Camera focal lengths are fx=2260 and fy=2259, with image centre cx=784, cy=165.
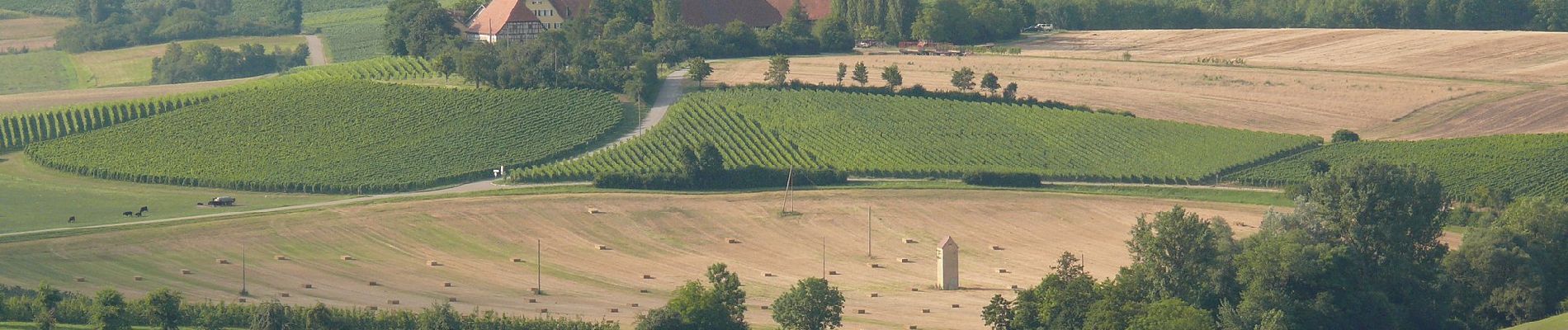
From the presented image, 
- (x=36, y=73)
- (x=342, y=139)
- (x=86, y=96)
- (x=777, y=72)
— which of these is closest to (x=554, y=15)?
(x=777, y=72)

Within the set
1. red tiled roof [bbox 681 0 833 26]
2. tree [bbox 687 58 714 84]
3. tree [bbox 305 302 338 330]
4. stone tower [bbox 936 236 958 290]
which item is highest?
red tiled roof [bbox 681 0 833 26]

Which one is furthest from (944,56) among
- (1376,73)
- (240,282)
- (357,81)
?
(240,282)

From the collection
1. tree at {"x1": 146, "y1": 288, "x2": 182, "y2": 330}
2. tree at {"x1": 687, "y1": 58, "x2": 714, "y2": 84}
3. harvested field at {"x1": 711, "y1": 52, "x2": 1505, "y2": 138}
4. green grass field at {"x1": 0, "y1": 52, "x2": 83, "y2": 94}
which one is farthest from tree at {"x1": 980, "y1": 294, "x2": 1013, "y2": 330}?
green grass field at {"x1": 0, "y1": 52, "x2": 83, "y2": 94}

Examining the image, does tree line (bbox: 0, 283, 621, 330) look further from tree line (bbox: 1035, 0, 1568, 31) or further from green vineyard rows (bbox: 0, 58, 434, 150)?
tree line (bbox: 1035, 0, 1568, 31)

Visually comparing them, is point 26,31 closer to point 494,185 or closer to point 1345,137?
point 494,185

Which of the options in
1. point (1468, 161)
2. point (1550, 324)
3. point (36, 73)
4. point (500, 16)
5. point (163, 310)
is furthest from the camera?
point (36, 73)

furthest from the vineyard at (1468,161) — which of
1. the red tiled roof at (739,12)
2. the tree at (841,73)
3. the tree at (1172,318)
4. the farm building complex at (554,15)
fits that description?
the red tiled roof at (739,12)

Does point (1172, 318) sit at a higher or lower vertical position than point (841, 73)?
lower
